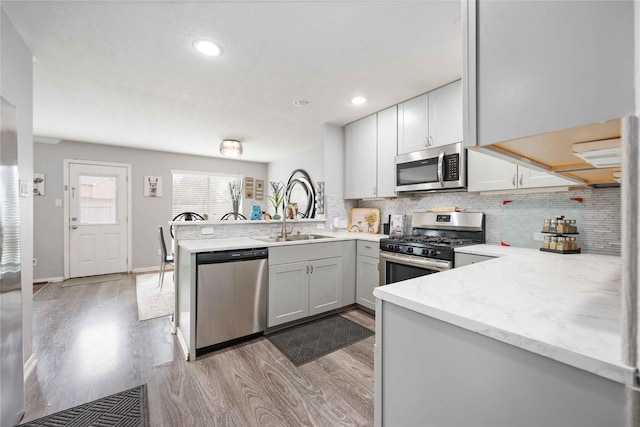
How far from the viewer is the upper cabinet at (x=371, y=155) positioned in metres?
3.12

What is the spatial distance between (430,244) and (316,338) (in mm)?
1329

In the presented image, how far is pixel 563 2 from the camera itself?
0.50 meters

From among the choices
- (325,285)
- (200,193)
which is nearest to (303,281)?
(325,285)

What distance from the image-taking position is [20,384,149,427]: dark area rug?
4.97 feet

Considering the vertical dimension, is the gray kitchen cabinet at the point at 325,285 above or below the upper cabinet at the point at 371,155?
below

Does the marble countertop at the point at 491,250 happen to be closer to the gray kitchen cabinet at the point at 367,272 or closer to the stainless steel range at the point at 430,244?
the stainless steel range at the point at 430,244

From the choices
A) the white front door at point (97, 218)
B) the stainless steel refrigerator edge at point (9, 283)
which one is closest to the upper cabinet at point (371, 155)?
the stainless steel refrigerator edge at point (9, 283)

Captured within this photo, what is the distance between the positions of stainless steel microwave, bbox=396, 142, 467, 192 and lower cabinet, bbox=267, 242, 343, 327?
Result: 102 centimetres

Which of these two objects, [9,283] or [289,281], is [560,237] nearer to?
[289,281]

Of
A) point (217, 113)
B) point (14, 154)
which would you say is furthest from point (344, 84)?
point (14, 154)

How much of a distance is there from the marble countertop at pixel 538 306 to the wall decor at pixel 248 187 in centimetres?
577

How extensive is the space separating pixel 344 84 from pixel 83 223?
5.00 meters

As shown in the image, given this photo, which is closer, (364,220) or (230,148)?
(364,220)

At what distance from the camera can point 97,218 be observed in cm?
481
